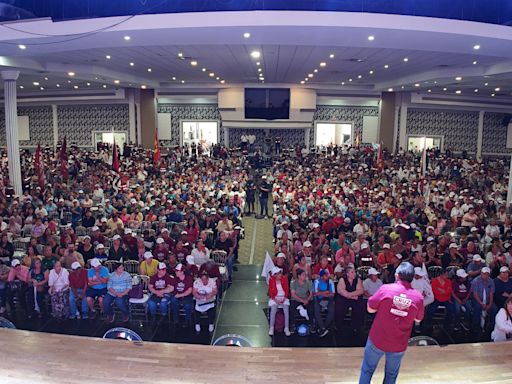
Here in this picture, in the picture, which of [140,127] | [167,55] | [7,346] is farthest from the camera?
[140,127]

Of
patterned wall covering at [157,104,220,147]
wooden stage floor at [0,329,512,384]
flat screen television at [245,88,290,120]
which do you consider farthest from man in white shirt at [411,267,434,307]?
patterned wall covering at [157,104,220,147]

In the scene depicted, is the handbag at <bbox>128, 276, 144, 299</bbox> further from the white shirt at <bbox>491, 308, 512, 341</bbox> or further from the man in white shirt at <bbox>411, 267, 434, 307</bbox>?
the white shirt at <bbox>491, 308, 512, 341</bbox>

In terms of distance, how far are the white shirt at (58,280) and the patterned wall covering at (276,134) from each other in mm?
23060

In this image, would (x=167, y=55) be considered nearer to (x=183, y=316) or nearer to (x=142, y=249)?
(x=142, y=249)

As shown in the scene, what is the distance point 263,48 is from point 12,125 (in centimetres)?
974

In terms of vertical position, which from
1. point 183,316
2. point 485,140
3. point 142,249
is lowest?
point 183,316

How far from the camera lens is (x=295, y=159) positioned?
25078 mm

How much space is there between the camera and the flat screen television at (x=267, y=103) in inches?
1096

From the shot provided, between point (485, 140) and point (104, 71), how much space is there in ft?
Result: 84.3

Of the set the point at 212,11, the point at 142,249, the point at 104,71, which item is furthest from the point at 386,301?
the point at 104,71

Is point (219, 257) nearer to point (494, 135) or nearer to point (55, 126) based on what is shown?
point (55, 126)

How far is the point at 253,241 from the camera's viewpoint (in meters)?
13.5

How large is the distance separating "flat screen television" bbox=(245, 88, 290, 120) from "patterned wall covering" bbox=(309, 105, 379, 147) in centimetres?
313

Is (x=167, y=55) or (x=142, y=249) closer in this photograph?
(x=142, y=249)
